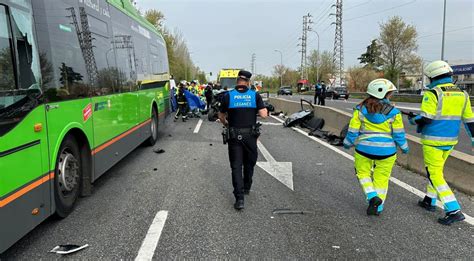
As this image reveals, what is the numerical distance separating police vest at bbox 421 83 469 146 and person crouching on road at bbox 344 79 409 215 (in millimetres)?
365

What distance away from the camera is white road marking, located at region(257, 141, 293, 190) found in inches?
260

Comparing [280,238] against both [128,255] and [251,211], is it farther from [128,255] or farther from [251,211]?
[128,255]

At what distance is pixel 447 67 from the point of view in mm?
Result: 4723

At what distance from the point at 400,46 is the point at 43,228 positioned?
5859 centimetres

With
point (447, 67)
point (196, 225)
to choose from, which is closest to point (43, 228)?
point (196, 225)

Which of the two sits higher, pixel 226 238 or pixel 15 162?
pixel 15 162

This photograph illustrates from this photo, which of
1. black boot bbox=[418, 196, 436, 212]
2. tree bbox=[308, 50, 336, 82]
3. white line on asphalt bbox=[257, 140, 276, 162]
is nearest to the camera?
black boot bbox=[418, 196, 436, 212]

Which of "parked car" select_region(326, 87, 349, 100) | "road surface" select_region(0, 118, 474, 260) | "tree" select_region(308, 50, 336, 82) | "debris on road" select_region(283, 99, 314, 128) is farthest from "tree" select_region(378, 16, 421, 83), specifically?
"road surface" select_region(0, 118, 474, 260)

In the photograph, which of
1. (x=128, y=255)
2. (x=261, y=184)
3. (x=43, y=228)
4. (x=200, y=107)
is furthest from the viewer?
(x=200, y=107)

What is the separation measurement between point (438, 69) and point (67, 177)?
15.6ft

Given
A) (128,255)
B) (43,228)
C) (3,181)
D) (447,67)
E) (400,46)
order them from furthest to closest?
1. (400,46)
2. (447,67)
3. (43,228)
4. (128,255)
5. (3,181)

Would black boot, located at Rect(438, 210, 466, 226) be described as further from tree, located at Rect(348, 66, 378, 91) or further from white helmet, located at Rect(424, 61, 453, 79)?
tree, located at Rect(348, 66, 378, 91)

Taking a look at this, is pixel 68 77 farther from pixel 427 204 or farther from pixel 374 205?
pixel 427 204

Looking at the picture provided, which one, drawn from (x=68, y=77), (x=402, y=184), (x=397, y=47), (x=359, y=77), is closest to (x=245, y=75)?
(x=68, y=77)
